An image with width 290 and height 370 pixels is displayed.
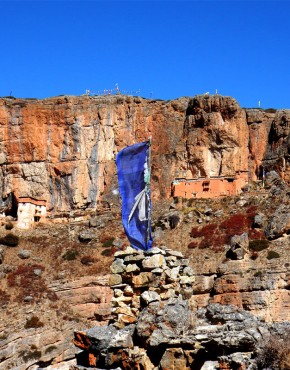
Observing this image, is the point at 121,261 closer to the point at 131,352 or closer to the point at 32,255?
the point at 131,352

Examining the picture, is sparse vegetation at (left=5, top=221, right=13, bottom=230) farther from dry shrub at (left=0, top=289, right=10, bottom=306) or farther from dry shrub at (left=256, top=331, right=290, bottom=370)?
dry shrub at (left=256, top=331, right=290, bottom=370)

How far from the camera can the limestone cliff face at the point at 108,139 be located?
225 ft

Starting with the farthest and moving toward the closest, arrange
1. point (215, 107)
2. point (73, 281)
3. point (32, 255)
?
point (215, 107), point (32, 255), point (73, 281)

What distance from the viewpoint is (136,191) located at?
37.8 ft

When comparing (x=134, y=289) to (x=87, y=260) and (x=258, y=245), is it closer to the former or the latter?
(x=258, y=245)

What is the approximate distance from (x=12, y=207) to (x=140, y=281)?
61.8 m

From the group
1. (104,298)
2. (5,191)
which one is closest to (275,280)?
(104,298)

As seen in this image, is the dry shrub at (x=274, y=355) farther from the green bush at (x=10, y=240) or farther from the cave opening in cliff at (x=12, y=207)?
the cave opening in cliff at (x=12, y=207)

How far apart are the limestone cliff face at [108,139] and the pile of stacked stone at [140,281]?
57.1 meters

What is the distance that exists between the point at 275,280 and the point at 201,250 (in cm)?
981

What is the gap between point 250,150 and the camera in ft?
235

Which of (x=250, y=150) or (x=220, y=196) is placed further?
(x=250, y=150)

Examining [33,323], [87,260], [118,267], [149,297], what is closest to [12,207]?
[87,260]

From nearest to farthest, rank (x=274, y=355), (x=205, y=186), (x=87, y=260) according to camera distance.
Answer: (x=274, y=355) < (x=87, y=260) < (x=205, y=186)
